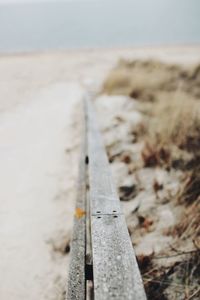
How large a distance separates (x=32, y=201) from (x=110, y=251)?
1870mm

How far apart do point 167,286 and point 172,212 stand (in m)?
0.81

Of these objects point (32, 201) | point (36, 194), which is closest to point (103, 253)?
point (32, 201)

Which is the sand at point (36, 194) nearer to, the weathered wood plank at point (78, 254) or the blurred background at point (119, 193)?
the blurred background at point (119, 193)

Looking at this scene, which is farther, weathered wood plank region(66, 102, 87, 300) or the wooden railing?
weathered wood plank region(66, 102, 87, 300)

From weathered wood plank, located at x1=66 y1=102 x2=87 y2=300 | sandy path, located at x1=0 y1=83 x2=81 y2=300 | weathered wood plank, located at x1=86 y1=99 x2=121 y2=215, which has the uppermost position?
weathered wood plank, located at x1=86 y1=99 x2=121 y2=215

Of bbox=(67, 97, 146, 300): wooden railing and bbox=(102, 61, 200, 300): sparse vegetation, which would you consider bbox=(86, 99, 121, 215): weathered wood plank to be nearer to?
bbox=(67, 97, 146, 300): wooden railing

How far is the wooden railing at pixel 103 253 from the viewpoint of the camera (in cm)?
106

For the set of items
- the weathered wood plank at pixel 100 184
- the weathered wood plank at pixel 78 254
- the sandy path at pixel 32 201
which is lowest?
the sandy path at pixel 32 201

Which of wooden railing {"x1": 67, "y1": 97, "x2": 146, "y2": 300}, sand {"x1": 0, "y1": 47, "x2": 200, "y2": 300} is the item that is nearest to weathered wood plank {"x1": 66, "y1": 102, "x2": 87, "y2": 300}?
wooden railing {"x1": 67, "y1": 97, "x2": 146, "y2": 300}

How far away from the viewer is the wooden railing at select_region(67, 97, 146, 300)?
1.06 metres

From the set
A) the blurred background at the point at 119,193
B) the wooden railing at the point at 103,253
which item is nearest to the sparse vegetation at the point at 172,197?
the blurred background at the point at 119,193

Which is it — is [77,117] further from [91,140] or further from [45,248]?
[45,248]

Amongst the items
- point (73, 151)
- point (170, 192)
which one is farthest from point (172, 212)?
point (73, 151)

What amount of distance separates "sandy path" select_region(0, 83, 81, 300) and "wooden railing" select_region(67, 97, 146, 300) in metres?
0.45
